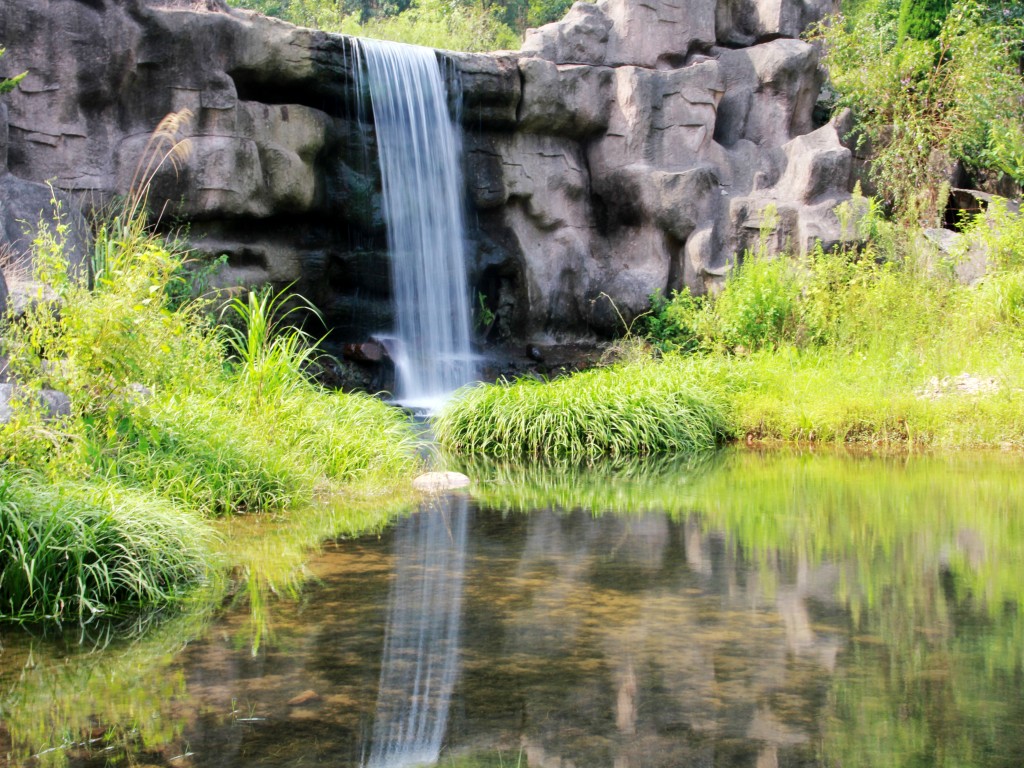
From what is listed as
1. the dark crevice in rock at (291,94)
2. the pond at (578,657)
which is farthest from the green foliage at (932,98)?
the pond at (578,657)

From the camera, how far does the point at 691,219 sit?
53.9 ft

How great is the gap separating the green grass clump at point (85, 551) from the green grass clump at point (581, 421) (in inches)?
211

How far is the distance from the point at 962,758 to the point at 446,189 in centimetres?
1287

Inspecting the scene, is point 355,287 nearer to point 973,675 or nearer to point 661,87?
point 661,87

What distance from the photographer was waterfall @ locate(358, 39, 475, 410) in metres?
14.8

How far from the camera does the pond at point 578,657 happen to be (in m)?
3.68

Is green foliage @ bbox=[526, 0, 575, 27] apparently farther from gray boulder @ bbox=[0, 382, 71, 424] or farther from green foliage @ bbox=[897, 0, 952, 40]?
gray boulder @ bbox=[0, 382, 71, 424]

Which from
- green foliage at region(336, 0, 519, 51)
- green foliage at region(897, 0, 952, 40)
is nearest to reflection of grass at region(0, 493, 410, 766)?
green foliage at region(897, 0, 952, 40)

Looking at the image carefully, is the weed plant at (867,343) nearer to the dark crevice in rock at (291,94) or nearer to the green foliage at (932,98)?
the green foliage at (932,98)

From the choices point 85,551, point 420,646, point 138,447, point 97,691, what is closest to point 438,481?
point 138,447

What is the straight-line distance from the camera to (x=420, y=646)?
4754 mm

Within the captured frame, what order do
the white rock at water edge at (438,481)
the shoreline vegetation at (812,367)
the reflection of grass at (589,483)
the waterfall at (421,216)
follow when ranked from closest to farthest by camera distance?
the reflection of grass at (589,483)
the white rock at water edge at (438,481)
the shoreline vegetation at (812,367)
the waterfall at (421,216)

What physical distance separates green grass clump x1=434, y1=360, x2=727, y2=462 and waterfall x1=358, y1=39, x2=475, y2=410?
10.7 ft

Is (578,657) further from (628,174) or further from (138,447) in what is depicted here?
(628,174)
